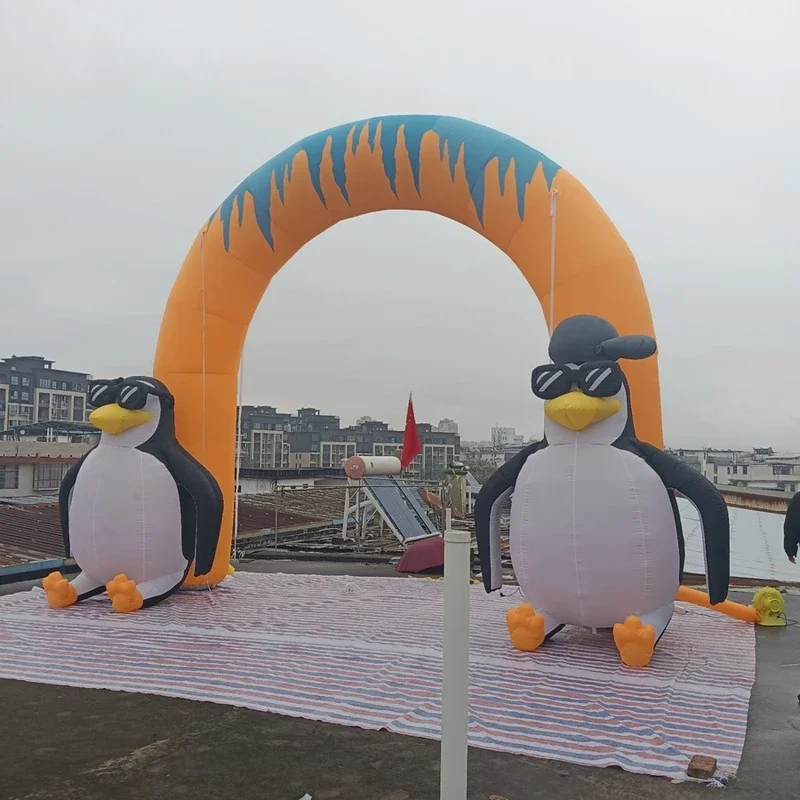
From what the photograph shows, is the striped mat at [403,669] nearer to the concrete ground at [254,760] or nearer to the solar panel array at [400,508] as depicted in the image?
the concrete ground at [254,760]

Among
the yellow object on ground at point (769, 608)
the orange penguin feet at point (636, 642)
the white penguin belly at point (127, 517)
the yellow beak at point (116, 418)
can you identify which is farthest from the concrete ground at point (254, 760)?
the yellow beak at point (116, 418)

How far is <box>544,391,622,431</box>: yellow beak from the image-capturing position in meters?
4.84

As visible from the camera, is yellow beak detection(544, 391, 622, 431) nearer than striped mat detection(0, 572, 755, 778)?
No

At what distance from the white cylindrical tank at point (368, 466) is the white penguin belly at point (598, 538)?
20.7 feet

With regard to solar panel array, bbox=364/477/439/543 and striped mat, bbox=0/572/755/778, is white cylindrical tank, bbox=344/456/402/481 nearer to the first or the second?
solar panel array, bbox=364/477/439/543

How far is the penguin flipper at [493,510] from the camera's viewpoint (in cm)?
543

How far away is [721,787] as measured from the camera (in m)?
3.02

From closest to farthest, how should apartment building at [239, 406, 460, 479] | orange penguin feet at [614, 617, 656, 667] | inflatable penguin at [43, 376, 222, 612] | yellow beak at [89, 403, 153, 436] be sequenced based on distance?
orange penguin feet at [614, 617, 656, 667]
inflatable penguin at [43, 376, 222, 612]
yellow beak at [89, 403, 153, 436]
apartment building at [239, 406, 460, 479]

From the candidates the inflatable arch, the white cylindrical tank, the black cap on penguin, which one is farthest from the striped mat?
the white cylindrical tank

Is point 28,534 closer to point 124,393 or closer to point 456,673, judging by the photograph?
point 124,393

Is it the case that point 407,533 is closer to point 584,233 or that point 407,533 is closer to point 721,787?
point 584,233

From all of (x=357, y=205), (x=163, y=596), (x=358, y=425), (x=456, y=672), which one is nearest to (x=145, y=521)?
(x=163, y=596)

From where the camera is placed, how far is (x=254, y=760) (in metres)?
3.26

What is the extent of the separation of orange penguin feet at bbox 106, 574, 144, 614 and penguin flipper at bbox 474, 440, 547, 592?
2956 mm
